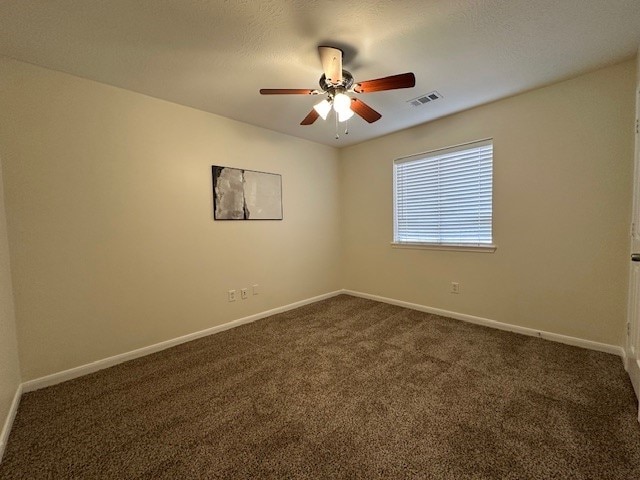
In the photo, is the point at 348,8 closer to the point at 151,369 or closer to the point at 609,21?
the point at 609,21

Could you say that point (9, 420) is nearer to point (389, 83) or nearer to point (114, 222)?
point (114, 222)

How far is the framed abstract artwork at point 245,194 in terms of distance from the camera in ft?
9.77

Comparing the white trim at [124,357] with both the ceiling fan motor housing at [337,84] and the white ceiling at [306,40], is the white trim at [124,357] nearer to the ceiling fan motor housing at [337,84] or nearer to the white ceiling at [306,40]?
the white ceiling at [306,40]

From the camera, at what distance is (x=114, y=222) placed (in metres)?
2.32

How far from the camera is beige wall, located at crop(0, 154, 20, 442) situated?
1555 millimetres

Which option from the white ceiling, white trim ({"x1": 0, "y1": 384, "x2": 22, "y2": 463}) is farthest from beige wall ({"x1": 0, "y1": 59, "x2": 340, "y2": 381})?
the white ceiling

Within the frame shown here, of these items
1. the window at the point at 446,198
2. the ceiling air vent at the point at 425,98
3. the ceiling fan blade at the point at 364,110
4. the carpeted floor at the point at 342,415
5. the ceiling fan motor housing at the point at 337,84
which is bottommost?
the carpeted floor at the point at 342,415

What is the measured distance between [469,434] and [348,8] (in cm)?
253

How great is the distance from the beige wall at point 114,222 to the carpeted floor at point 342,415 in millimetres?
411

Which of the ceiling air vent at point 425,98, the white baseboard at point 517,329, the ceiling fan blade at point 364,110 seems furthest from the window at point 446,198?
the ceiling fan blade at point 364,110

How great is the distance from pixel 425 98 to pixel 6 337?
3.82m

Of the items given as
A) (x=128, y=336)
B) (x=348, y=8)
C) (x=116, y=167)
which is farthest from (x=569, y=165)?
(x=128, y=336)

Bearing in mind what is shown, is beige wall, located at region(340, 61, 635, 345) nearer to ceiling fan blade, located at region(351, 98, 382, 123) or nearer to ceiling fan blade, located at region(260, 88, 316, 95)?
ceiling fan blade, located at region(351, 98, 382, 123)

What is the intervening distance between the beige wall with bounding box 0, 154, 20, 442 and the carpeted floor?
176 mm
